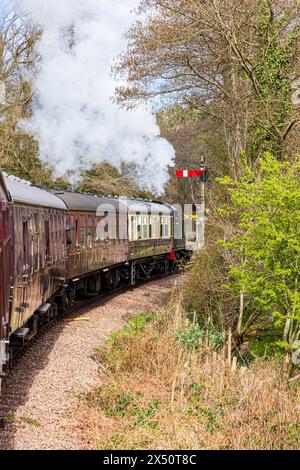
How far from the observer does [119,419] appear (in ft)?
31.3

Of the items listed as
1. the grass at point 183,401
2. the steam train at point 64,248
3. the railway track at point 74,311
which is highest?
the steam train at point 64,248

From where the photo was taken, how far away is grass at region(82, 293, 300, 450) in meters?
8.52

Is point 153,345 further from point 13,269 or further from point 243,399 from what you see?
point 13,269

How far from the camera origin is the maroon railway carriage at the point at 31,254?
9.52 metres

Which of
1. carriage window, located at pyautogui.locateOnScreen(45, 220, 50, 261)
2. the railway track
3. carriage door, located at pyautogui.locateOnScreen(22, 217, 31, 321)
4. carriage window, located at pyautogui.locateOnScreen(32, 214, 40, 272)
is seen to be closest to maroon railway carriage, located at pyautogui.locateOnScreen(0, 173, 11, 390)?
carriage door, located at pyautogui.locateOnScreen(22, 217, 31, 321)

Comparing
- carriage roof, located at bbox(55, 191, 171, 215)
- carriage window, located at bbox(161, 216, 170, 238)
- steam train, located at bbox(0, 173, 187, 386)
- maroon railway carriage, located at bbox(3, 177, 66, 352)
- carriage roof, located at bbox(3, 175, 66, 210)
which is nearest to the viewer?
steam train, located at bbox(0, 173, 187, 386)

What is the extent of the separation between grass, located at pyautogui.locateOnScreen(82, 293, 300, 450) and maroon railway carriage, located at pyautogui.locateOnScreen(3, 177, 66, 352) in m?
1.54

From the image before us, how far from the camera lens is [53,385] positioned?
10.5 m

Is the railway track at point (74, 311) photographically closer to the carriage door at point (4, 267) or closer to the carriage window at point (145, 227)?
the carriage window at point (145, 227)

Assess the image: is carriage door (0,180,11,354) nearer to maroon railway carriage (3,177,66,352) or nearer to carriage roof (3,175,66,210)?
maroon railway carriage (3,177,66,352)

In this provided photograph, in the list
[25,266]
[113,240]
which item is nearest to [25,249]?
[25,266]

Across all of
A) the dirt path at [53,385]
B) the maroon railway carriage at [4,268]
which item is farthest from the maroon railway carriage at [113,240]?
the maroon railway carriage at [4,268]

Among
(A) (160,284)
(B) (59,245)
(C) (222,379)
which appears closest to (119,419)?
(C) (222,379)

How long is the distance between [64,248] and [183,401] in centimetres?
700
